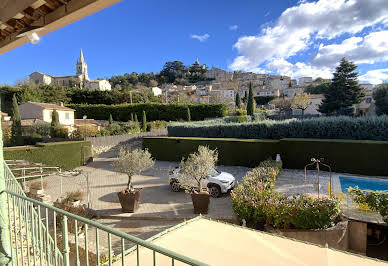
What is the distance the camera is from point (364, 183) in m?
10.2

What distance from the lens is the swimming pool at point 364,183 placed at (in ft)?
32.1

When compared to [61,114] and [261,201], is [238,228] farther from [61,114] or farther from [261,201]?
[61,114]

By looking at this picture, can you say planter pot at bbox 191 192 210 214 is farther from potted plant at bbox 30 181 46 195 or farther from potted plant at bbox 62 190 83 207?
potted plant at bbox 30 181 46 195

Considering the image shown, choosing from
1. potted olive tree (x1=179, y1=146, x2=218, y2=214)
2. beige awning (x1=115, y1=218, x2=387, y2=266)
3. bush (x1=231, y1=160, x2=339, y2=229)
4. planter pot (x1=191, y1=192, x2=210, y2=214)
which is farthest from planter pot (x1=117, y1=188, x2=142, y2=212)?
beige awning (x1=115, y1=218, x2=387, y2=266)

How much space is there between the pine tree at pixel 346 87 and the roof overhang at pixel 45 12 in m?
41.2

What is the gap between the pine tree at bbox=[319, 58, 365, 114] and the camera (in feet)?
115

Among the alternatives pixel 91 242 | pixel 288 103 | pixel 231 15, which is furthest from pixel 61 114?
pixel 288 103

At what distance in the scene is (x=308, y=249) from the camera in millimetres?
4004

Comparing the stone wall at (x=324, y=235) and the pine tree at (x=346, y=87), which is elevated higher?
the pine tree at (x=346, y=87)

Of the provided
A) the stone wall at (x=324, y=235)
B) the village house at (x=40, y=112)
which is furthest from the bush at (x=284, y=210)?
the village house at (x=40, y=112)

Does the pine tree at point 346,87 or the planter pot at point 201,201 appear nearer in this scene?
the planter pot at point 201,201

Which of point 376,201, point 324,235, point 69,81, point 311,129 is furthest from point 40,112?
point 69,81

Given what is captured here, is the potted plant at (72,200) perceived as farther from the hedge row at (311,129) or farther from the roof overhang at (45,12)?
the hedge row at (311,129)

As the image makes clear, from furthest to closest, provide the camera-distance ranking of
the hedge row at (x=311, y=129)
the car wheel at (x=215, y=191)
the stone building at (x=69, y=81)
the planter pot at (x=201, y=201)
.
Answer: the stone building at (x=69, y=81)
the hedge row at (x=311, y=129)
the car wheel at (x=215, y=191)
the planter pot at (x=201, y=201)
